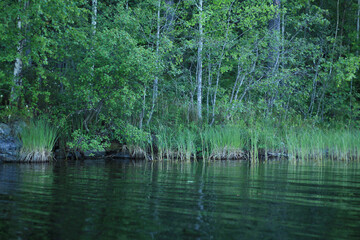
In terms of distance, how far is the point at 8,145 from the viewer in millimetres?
11453

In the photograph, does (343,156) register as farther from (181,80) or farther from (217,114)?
(181,80)

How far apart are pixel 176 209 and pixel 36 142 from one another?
8.04m

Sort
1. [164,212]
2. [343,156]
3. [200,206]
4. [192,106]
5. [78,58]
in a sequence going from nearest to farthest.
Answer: [164,212]
[200,206]
[78,58]
[343,156]
[192,106]

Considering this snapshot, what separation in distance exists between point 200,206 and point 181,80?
13.4 m

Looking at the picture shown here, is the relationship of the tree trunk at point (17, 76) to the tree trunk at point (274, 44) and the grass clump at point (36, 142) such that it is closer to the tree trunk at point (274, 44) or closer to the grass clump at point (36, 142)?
the grass clump at point (36, 142)

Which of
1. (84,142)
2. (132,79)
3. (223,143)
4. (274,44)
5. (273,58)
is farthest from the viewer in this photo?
(273,58)

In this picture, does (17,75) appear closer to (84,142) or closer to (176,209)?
(84,142)

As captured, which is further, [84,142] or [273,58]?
[273,58]

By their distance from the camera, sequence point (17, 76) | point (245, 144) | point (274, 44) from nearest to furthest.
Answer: point (17, 76)
point (245, 144)
point (274, 44)

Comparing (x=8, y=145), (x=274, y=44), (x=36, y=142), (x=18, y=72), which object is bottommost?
(x=8, y=145)

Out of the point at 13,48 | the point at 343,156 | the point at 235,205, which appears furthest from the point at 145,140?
the point at 235,205

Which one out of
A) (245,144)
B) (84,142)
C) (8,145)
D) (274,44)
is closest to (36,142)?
(8,145)

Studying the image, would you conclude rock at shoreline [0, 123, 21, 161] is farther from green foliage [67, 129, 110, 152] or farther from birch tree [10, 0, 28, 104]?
green foliage [67, 129, 110, 152]

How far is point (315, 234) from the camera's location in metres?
3.49
